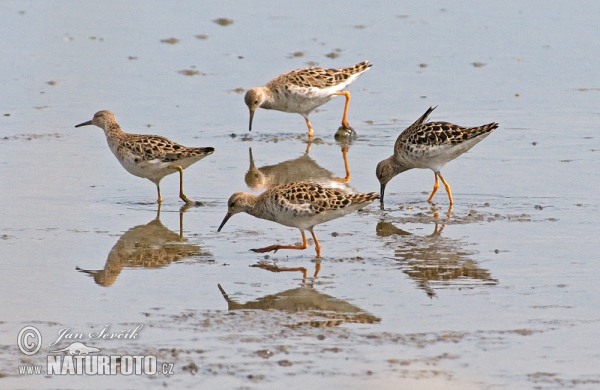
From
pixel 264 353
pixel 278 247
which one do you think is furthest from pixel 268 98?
pixel 264 353

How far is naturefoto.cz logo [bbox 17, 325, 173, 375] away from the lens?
307 inches

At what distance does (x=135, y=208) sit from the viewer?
13.4 meters

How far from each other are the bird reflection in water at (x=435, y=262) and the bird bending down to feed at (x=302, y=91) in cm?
620

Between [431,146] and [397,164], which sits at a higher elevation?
[431,146]

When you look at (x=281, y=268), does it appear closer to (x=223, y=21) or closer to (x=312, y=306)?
(x=312, y=306)

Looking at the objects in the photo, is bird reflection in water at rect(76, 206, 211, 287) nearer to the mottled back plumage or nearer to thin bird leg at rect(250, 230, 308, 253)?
thin bird leg at rect(250, 230, 308, 253)

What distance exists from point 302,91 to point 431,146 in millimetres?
4648

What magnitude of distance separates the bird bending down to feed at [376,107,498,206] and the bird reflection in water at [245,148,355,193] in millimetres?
721

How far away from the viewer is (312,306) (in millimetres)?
9477

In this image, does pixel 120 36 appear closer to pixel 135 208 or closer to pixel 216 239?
pixel 135 208

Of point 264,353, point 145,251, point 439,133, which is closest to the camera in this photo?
point 264,353

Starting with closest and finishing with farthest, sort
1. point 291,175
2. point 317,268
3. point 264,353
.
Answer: point 264,353
point 317,268
point 291,175

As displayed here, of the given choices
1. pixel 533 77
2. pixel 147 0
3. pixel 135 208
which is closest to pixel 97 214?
pixel 135 208

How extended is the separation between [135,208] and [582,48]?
494 inches
